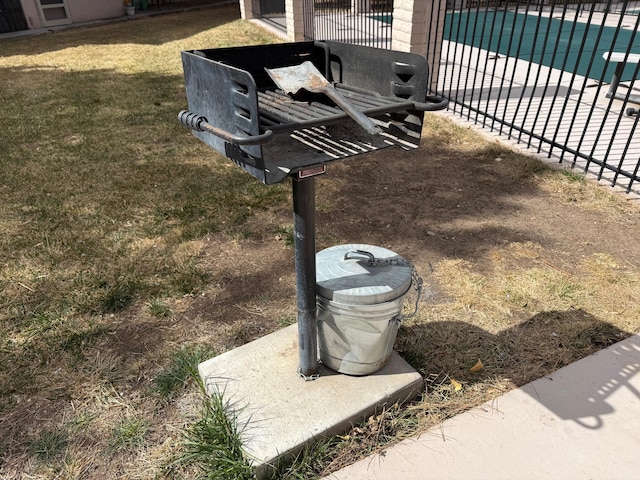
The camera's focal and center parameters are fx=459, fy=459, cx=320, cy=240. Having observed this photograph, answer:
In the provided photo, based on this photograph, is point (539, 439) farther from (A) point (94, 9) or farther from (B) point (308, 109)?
(A) point (94, 9)

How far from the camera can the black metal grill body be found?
144cm

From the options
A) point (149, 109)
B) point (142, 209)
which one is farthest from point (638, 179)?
point (149, 109)

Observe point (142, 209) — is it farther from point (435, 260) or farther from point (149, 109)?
point (149, 109)

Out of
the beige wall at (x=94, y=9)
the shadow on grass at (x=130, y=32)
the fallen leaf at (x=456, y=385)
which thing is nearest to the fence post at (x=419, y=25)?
the fallen leaf at (x=456, y=385)

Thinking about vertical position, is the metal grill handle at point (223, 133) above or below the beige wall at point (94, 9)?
above

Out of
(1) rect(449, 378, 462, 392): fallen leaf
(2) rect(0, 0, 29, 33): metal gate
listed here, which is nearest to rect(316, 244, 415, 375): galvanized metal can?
(1) rect(449, 378, 462, 392): fallen leaf

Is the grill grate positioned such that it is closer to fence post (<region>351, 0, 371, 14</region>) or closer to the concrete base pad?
the concrete base pad

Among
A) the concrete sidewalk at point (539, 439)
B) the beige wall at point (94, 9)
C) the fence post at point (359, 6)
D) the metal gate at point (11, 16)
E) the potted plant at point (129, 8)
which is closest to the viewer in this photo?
the concrete sidewalk at point (539, 439)

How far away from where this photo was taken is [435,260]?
139 inches

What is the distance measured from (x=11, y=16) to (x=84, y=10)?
243cm

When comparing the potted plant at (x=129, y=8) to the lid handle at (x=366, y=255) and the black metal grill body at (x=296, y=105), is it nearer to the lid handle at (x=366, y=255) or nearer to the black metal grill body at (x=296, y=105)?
the black metal grill body at (x=296, y=105)

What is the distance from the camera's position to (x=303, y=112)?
1.67 m

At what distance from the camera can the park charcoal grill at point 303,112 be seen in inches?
57.4

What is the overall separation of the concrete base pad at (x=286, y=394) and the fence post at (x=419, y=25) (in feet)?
17.1
